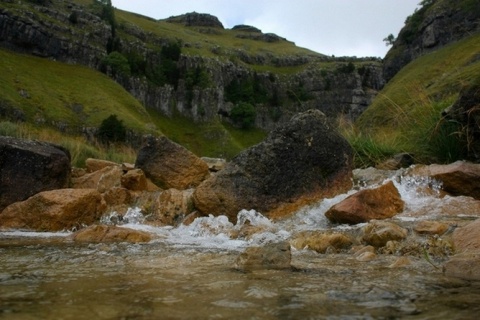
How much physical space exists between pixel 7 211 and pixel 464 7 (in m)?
92.8

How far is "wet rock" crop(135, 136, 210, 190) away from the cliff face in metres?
56.6

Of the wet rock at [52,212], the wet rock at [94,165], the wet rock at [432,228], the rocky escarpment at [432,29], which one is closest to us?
the wet rock at [432,228]

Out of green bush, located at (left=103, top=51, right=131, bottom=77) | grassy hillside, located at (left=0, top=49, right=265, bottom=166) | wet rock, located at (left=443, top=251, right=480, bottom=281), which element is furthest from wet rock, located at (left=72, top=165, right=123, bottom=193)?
green bush, located at (left=103, top=51, right=131, bottom=77)

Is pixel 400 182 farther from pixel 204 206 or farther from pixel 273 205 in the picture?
pixel 204 206

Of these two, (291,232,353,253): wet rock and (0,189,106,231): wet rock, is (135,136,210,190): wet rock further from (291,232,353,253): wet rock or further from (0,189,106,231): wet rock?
(291,232,353,253): wet rock

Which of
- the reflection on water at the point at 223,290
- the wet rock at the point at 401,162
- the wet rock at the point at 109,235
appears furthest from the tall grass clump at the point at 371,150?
the reflection on water at the point at 223,290

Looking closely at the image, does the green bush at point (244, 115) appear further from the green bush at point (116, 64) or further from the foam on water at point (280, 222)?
the foam on water at point (280, 222)

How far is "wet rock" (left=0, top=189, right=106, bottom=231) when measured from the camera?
9250mm

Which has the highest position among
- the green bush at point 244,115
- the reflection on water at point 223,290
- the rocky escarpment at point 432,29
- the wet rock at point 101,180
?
the rocky escarpment at point 432,29

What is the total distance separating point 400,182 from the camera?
9883 mm

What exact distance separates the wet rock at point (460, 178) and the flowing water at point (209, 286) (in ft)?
14.4

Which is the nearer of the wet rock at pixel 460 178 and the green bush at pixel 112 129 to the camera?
the wet rock at pixel 460 178

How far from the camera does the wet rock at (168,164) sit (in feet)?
41.1

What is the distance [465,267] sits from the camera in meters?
3.84
